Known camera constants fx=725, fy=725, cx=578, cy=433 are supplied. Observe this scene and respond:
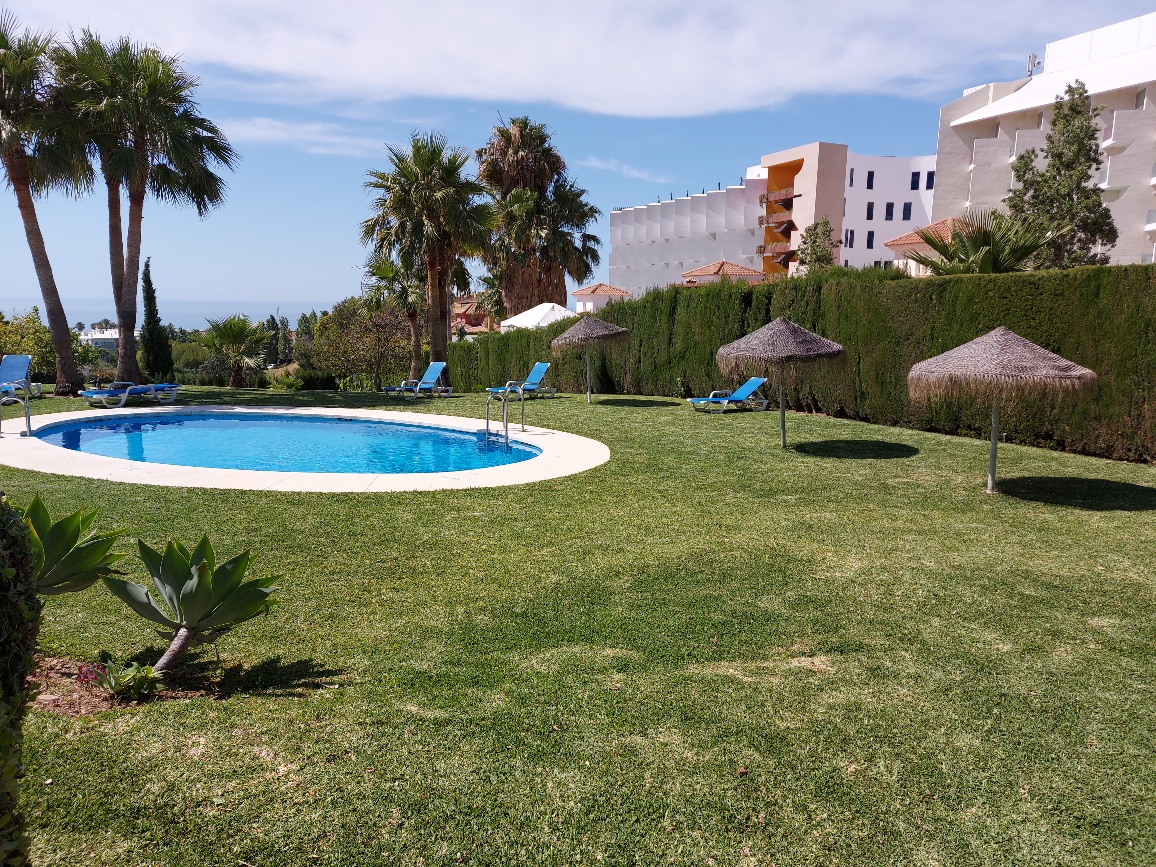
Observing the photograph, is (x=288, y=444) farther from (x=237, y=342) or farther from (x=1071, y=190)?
(x=1071, y=190)

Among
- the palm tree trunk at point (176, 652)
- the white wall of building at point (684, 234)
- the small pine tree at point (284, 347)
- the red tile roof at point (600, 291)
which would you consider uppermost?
the white wall of building at point (684, 234)

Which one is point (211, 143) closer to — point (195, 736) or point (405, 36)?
point (405, 36)

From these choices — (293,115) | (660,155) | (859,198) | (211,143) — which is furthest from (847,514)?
(859,198)

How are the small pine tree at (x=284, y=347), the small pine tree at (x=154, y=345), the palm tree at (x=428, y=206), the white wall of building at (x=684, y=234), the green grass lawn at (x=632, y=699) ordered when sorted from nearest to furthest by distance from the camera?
the green grass lawn at (x=632, y=699) < the palm tree at (x=428, y=206) < the small pine tree at (x=154, y=345) < the white wall of building at (x=684, y=234) < the small pine tree at (x=284, y=347)

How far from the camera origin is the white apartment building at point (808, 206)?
5216cm

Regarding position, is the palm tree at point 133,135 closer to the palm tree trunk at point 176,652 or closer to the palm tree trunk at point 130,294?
the palm tree trunk at point 130,294

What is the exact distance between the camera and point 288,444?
47.4ft

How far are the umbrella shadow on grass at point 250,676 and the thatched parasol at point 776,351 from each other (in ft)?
26.9

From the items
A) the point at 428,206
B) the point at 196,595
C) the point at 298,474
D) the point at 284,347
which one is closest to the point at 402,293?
the point at 428,206

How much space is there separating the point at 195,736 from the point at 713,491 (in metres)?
6.62

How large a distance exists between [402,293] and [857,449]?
21010mm

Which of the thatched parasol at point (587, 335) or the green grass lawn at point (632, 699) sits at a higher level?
the thatched parasol at point (587, 335)

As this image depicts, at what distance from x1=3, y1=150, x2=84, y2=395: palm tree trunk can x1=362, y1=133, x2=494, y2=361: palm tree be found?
9019 mm

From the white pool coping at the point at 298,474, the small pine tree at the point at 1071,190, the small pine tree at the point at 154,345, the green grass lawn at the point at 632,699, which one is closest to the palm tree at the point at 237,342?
the small pine tree at the point at 154,345
